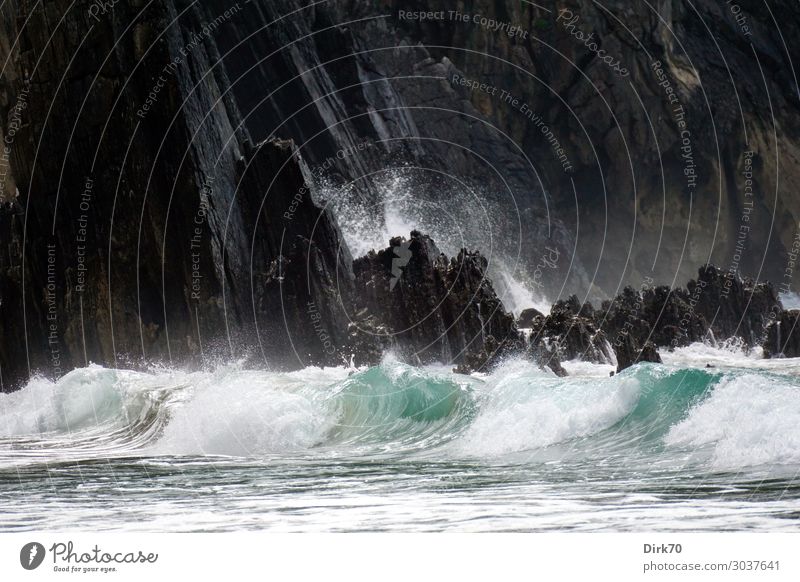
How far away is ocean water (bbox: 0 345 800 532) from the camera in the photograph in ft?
38.5

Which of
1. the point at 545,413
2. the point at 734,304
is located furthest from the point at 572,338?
the point at 545,413

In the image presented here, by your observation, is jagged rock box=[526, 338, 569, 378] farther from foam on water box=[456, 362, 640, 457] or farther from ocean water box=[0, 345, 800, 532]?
foam on water box=[456, 362, 640, 457]

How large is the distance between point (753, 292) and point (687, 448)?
110 ft

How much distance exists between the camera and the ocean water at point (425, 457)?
1173cm

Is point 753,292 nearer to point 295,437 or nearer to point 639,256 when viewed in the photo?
point 639,256

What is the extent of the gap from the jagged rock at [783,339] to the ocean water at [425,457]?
22.3m

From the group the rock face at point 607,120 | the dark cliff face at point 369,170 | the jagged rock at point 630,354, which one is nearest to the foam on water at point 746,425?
the jagged rock at point 630,354

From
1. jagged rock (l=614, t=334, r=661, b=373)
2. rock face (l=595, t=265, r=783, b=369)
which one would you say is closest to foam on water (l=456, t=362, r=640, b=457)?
jagged rock (l=614, t=334, r=661, b=373)

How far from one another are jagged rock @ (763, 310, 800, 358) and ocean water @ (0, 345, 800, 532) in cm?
2227

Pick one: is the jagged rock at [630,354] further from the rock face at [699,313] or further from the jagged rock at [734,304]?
the jagged rock at [734,304]

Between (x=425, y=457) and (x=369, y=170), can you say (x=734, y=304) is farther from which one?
(x=425, y=457)

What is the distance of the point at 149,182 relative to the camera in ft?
123

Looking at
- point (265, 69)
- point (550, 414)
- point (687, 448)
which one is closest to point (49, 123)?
point (265, 69)

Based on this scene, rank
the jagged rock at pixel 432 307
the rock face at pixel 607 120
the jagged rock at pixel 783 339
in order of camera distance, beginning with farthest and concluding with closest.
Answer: the rock face at pixel 607 120, the jagged rock at pixel 783 339, the jagged rock at pixel 432 307
